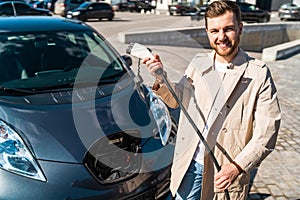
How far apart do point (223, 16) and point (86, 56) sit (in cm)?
236

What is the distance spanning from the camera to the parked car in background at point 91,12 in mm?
23542

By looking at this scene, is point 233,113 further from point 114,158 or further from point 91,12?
point 91,12

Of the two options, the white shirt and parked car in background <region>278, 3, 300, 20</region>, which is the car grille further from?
parked car in background <region>278, 3, 300, 20</region>

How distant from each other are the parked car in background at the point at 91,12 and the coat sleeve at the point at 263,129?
23.0m

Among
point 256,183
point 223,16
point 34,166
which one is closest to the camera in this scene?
point 223,16

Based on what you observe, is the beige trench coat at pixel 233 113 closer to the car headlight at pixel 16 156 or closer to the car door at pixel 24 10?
the car headlight at pixel 16 156

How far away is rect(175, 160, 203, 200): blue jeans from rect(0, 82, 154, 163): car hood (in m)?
0.71

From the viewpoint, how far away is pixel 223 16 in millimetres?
1693

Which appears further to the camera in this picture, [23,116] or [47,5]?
[47,5]

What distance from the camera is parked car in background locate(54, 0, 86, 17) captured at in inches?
984

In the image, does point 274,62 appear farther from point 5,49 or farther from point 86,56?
point 5,49

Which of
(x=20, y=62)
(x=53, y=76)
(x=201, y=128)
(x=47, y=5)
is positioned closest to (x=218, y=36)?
(x=201, y=128)

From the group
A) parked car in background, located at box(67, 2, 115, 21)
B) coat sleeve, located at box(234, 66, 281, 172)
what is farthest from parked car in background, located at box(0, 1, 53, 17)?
coat sleeve, located at box(234, 66, 281, 172)

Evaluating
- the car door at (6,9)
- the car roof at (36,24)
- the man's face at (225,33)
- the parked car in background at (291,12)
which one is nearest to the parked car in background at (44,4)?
the car door at (6,9)
